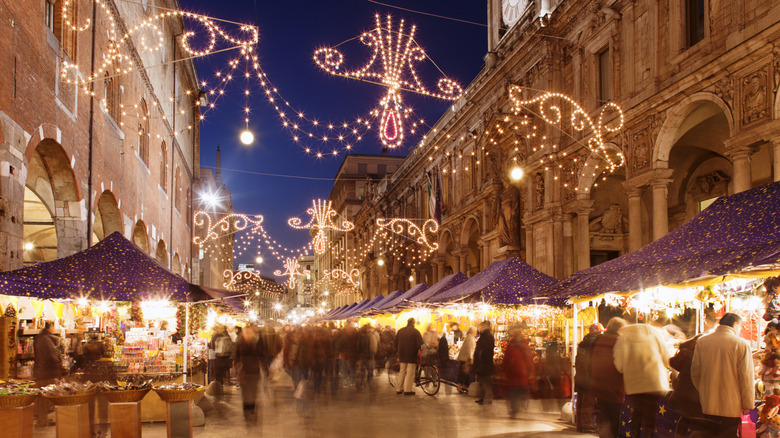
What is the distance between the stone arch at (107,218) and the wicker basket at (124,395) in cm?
1088

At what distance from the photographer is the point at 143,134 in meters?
→ 22.6

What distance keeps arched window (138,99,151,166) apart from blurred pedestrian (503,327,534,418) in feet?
50.2

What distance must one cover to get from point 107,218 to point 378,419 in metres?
11.0

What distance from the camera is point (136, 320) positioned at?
18719 millimetres

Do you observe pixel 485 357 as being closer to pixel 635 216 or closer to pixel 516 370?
pixel 516 370

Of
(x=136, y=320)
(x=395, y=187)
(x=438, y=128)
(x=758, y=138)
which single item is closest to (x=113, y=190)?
(x=136, y=320)

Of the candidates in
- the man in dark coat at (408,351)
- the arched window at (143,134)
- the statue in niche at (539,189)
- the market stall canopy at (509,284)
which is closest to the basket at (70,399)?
the man in dark coat at (408,351)

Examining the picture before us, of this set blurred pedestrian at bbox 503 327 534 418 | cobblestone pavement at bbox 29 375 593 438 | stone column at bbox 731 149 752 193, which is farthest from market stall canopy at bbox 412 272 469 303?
stone column at bbox 731 149 752 193

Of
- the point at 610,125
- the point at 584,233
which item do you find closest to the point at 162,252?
the point at 584,233

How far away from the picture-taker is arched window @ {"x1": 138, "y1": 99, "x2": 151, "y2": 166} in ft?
71.8

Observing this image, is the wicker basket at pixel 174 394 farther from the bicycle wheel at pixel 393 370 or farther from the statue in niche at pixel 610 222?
the statue in niche at pixel 610 222

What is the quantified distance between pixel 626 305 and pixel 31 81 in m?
10.9

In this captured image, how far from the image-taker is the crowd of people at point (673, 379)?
6.58 metres

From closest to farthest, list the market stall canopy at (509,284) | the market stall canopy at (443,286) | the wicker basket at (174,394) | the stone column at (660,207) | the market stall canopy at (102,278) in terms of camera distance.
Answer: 1. the wicker basket at (174,394)
2. the market stall canopy at (102,278)
3. the market stall canopy at (509,284)
4. the stone column at (660,207)
5. the market stall canopy at (443,286)
